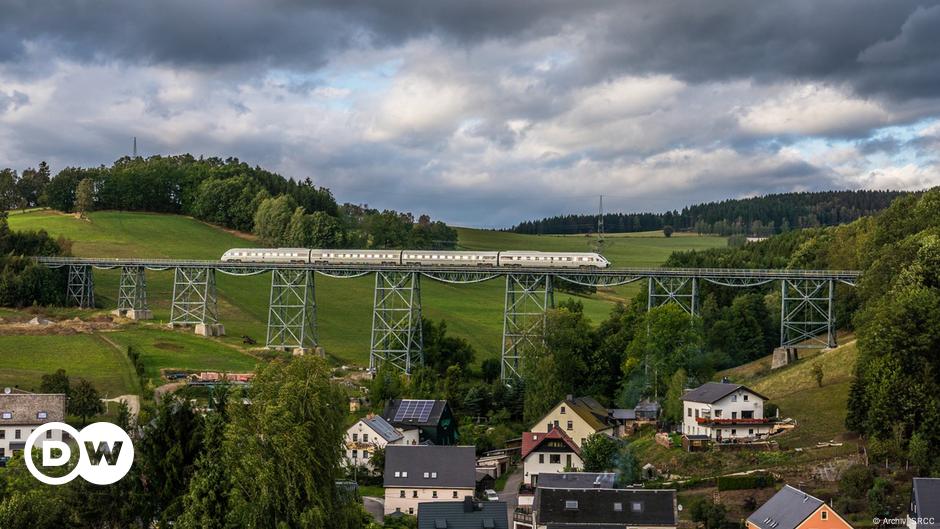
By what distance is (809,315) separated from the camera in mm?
90875

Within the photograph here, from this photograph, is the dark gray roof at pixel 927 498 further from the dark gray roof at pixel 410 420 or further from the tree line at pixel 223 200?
the tree line at pixel 223 200

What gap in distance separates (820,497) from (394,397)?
31924mm

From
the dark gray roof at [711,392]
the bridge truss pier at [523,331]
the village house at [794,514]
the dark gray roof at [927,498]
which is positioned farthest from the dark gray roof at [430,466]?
the bridge truss pier at [523,331]

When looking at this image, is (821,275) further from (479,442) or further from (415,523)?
(415,523)

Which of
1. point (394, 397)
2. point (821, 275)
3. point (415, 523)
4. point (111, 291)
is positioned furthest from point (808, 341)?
point (111, 291)

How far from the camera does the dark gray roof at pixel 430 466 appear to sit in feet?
179

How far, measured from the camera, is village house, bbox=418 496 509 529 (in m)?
46.6

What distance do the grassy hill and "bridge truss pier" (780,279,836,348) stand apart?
24536 mm

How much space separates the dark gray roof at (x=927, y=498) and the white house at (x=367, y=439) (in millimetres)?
27598

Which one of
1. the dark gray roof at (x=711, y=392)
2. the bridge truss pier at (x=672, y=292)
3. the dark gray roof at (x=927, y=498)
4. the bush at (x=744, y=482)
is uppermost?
the bridge truss pier at (x=672, y=292)

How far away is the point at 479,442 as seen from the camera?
67875 mm

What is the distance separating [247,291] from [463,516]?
2861 inches

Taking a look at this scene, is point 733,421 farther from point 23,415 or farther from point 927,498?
point 23,415

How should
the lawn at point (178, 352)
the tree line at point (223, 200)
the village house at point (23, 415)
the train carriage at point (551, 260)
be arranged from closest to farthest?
the village house at point (23, 415) → the lawn at point (178, 352) → the train carriage at point (551, 260) → the tree line at point (223, 200)
